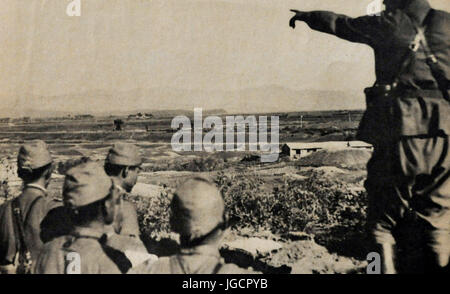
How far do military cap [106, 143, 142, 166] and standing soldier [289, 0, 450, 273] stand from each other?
7.45 ft

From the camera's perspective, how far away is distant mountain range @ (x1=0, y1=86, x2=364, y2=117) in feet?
17.6

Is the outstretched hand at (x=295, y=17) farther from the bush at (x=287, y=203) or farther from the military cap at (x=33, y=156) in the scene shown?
the military cap at (x=33, y=156)

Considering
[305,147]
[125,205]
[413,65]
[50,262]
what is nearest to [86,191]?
[125,205]

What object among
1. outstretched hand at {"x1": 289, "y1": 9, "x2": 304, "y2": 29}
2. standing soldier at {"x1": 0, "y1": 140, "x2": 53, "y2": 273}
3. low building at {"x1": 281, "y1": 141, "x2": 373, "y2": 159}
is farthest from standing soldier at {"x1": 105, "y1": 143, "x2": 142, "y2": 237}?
outstretched hand at {"x1": 289, "y1": 9, "x2": 304, "y2": 29}

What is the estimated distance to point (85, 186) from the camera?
A: 15.9 feet

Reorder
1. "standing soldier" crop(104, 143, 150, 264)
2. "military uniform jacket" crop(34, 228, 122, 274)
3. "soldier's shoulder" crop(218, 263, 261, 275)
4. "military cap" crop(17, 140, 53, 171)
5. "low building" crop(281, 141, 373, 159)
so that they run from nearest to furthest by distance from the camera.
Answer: "military uniform jacket" crop(34, 228, 122, 274)
"soldier's shoulder" crop(218, 263, 261, 275)
"standing soldier" crop(104, 143, 150, 264)
"low building" crop(281, 141, 373, 159)
"military cap" crop(17, 140, 53, 171)

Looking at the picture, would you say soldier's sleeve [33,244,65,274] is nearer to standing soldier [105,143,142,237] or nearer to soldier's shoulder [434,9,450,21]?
standing soldier [105,143,142,237]

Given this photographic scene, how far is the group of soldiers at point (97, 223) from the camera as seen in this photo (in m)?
4.84

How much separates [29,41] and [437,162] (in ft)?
13.4

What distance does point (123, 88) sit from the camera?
564 cm

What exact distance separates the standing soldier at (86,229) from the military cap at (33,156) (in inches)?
24.6

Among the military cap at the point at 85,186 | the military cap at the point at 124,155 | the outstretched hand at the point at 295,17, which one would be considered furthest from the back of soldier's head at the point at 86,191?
the outstretched hand at the point at 295,17

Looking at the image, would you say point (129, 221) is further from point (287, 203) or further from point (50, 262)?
point (287, 203)
